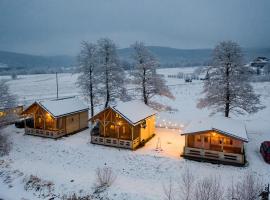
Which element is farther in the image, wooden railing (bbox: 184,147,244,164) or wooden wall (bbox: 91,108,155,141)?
wooden wall (bbox: 91,108,155,141)

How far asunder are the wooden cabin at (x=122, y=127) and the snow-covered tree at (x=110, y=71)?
618 centimetres

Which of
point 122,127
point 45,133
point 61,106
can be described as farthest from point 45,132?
point 122,127

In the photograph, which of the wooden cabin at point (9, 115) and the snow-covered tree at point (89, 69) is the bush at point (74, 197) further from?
the wooden cabin at point (9, 115)

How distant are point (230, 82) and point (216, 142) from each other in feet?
26.7

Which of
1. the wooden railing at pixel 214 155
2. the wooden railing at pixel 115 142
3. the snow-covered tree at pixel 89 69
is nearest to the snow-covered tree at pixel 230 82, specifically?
the wooden railing at pixel 214 155

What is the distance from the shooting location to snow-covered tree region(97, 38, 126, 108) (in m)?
37.2

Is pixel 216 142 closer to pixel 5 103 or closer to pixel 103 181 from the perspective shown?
pixel 103 181

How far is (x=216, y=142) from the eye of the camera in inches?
1054

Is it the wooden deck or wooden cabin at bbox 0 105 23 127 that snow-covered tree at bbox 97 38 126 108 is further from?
wooden cabin at bbox 0 105 23 127

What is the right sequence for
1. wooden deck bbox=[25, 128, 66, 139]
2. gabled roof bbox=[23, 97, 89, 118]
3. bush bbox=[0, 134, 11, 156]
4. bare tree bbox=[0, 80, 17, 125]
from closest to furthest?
bush bbox=[0, 134, 11, 156]
wooden deck bbox=[25, 128, 66, 139]
gabled roof bbox=[23, 97, 89, 118]
bare tree bbox=[0, 80, 17, 125]

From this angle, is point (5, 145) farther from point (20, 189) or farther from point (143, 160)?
point (143, 160)

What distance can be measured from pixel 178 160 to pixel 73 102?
690 inches

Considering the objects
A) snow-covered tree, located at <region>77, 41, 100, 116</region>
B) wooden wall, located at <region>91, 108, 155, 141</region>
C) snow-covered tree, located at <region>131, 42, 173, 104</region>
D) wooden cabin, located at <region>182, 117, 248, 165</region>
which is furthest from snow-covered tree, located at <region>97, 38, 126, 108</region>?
wooden cabin, located at <region>182, 117, 248, 165</region>

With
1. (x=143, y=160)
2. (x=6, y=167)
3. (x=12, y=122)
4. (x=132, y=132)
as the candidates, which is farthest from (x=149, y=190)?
(x=12, y=122)
